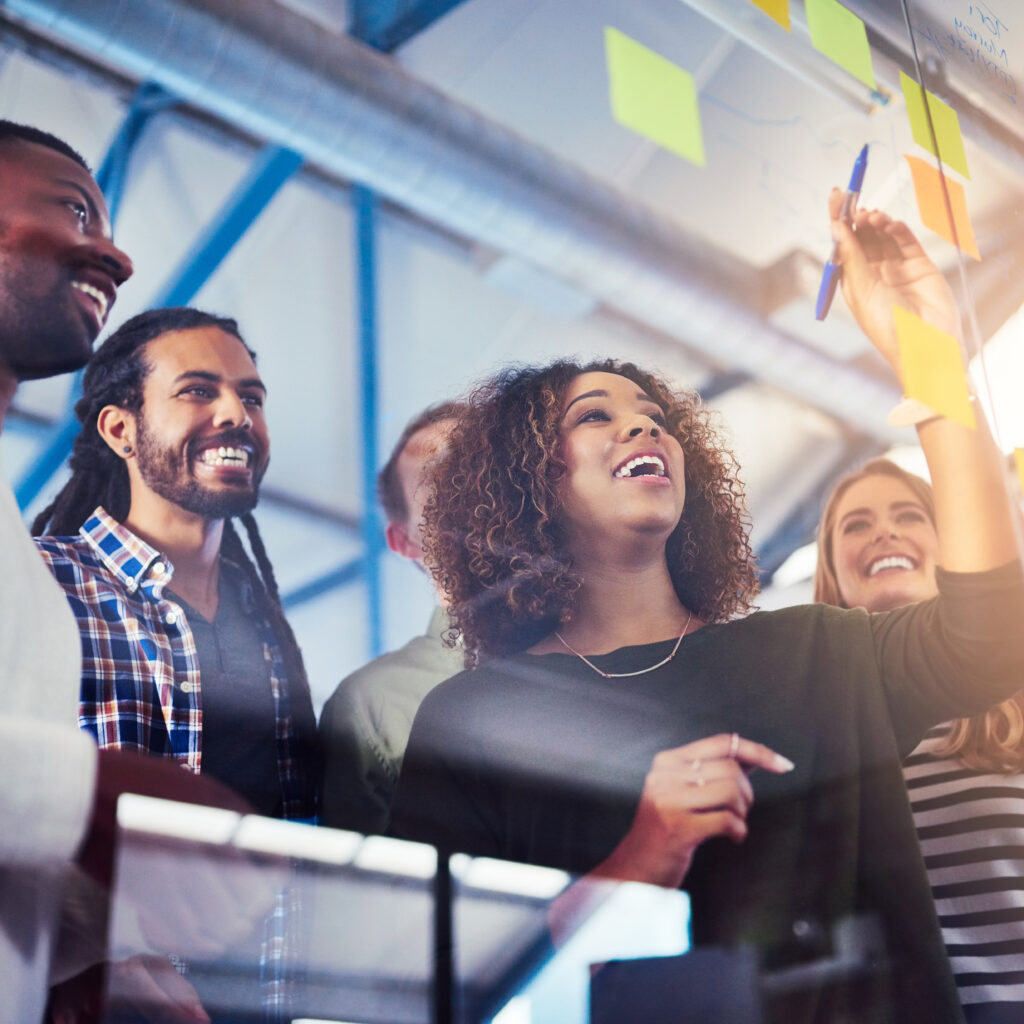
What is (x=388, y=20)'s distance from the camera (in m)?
1.55

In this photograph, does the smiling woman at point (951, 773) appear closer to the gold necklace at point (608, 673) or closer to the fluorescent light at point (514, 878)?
the gold necklace at point (608, 673)

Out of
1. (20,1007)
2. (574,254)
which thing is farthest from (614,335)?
(20,1007)

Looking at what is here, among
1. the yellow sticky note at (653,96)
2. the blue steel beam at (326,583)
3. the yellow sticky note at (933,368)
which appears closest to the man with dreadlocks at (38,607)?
the blue steel beam at (326,583)

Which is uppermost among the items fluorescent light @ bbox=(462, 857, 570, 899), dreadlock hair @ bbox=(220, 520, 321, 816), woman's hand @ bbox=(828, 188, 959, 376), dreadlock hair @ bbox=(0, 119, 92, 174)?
woman's hand @ bbox=(828, 188, 959, 376)

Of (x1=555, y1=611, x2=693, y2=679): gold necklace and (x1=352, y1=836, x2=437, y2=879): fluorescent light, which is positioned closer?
(x1=352, y1=836, x2=437, y2=879): fluorescent light

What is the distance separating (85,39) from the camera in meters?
1.30

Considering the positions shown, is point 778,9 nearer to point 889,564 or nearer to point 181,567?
point 889,564

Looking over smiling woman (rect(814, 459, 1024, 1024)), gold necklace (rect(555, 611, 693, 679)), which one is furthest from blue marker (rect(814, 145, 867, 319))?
gold necklace (rect(555, 611, 693, 679))

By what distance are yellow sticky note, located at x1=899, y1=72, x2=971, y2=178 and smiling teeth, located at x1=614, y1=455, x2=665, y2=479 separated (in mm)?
834

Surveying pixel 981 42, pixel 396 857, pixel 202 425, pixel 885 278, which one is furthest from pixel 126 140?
pixel 981 42

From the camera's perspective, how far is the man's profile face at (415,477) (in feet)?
4.53

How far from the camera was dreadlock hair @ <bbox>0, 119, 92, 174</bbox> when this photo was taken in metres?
1.20

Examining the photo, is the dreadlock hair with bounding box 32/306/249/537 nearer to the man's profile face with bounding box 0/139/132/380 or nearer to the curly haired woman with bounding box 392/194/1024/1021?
the man's profile face with bounding box 0/139/132/380

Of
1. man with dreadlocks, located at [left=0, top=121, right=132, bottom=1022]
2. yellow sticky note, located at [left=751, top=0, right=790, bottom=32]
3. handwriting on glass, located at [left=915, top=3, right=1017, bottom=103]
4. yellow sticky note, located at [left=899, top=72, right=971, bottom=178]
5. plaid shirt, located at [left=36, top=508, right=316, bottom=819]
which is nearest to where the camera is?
man with dreadlocks, located at [left=0, top=121, right=132, bottom=1022]
